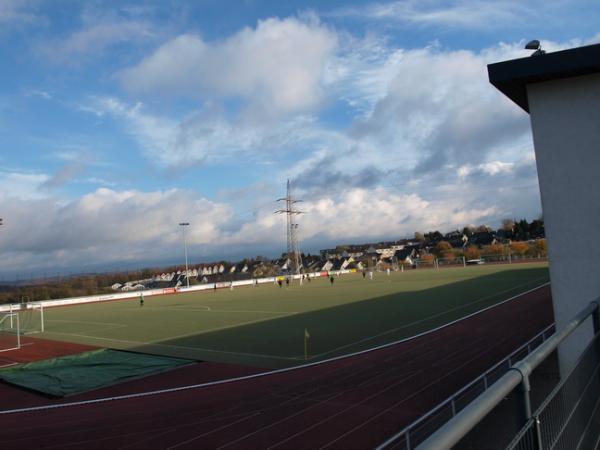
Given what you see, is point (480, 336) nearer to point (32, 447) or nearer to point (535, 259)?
point (32, 447)

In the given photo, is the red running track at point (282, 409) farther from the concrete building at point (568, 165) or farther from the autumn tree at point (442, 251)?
the autumn tree at point (442, 251)

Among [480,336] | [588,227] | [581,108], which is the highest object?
[581,108]

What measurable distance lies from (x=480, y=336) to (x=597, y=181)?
1153cm

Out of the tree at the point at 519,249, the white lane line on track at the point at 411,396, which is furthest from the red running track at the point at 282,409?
the tree at the point at 519,249

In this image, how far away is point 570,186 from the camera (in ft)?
27.8

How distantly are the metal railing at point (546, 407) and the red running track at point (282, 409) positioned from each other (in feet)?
19.2

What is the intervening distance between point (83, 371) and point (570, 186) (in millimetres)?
17168

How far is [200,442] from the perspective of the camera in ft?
30.9

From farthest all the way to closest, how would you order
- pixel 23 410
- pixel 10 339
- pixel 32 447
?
1. pixel 10 339
2. pixel 23 410
3. pixel 32 447

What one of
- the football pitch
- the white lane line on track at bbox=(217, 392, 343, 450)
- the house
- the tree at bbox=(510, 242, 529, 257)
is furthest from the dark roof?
the house

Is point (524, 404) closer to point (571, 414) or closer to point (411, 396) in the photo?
point (571, 414)

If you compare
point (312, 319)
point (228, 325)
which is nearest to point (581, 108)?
point (312, 319)

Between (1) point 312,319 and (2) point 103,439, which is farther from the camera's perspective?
(1) point 312,319

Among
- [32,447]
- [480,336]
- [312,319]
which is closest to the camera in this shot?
[32,447]
